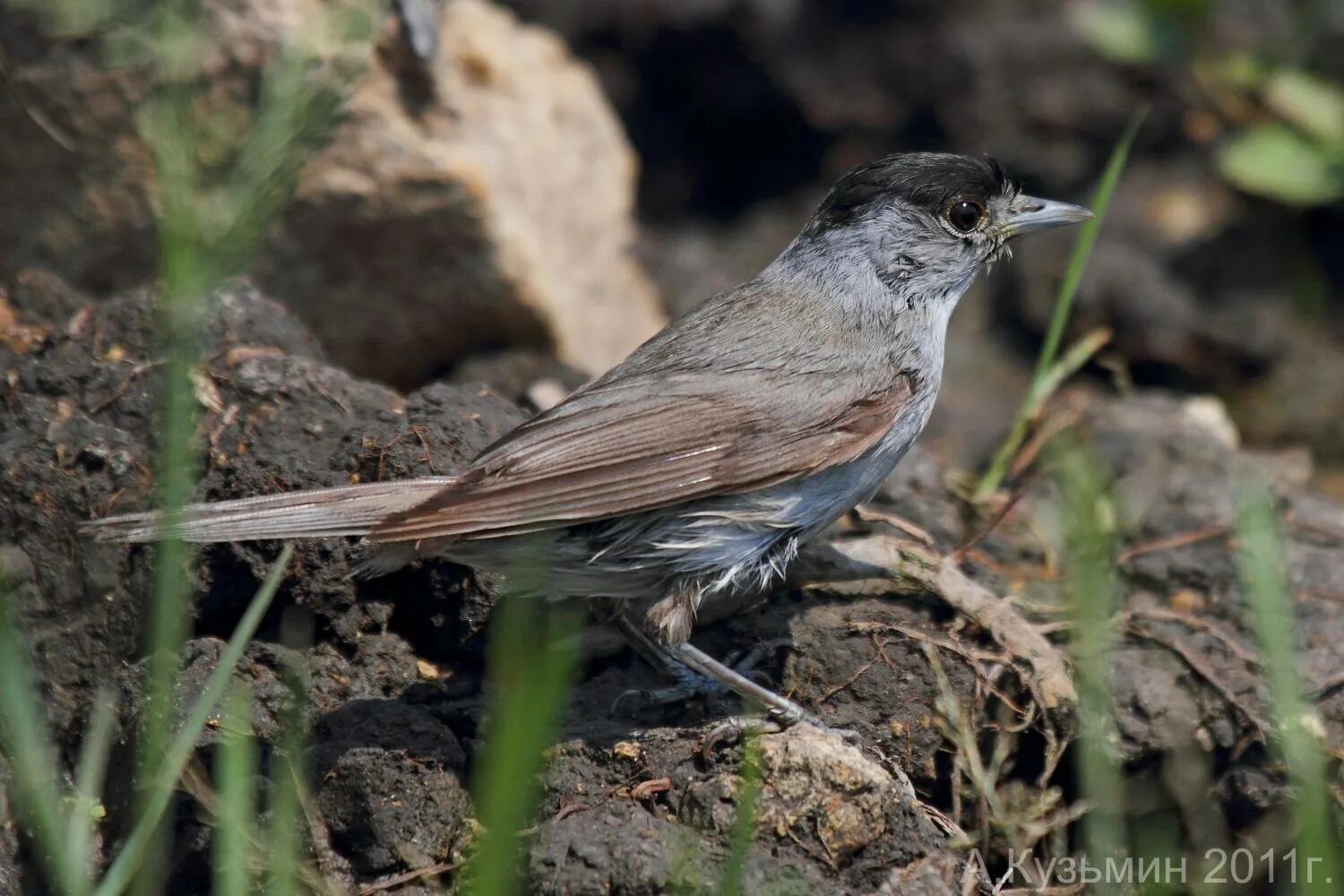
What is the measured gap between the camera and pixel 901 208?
14.4 ft

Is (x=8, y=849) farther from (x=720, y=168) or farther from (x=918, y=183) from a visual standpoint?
(x=720, y=168)

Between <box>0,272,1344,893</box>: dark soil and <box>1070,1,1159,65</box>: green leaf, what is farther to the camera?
<box>1070,1,1159,65</box>: green leaf

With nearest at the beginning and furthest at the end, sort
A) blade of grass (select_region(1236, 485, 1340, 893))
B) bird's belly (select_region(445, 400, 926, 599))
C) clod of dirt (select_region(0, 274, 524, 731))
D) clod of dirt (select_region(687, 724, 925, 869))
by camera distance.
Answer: blade of grass (select_region(1236, 485, 1340, 893)) → clod of dirt (select_region(687, 724, 925, 869)) → bird's belly (select_region(445, 400, 926, 599)) → clod of dirt (select_region(0, 274, 524, 731))

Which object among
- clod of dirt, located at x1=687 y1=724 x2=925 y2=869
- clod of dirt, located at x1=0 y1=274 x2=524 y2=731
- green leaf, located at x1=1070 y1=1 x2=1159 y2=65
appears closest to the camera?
clod of dirt, located at x1=687 y1=724 x2=925 y2=869

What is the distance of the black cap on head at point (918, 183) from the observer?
14.3ft

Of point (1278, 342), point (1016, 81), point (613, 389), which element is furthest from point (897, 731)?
point (1016, 81)

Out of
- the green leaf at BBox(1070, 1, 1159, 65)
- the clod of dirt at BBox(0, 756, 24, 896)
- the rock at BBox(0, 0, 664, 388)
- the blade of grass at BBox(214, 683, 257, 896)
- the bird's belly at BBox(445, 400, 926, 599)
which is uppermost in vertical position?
the green leaf at BBox(1070, 1, 1159, 65)

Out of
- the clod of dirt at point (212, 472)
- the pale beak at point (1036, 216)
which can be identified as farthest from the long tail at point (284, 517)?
the pale beak at point (1036, 216)

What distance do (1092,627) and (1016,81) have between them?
201 inches

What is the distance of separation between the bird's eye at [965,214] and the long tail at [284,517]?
1787mm

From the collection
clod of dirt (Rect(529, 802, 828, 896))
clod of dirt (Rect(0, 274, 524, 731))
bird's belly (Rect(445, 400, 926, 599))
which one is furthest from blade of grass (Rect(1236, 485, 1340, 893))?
clod of dirt (Rect(0, 274, 524, 731))

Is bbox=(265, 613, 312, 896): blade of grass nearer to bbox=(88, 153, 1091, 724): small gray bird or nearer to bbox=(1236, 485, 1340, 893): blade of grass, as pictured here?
bbox=(88, 153, 1091, 724): small gray bird

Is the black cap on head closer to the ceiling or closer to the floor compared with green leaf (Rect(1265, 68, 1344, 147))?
closer to the floor

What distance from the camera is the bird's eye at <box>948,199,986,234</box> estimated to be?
4398 mm
